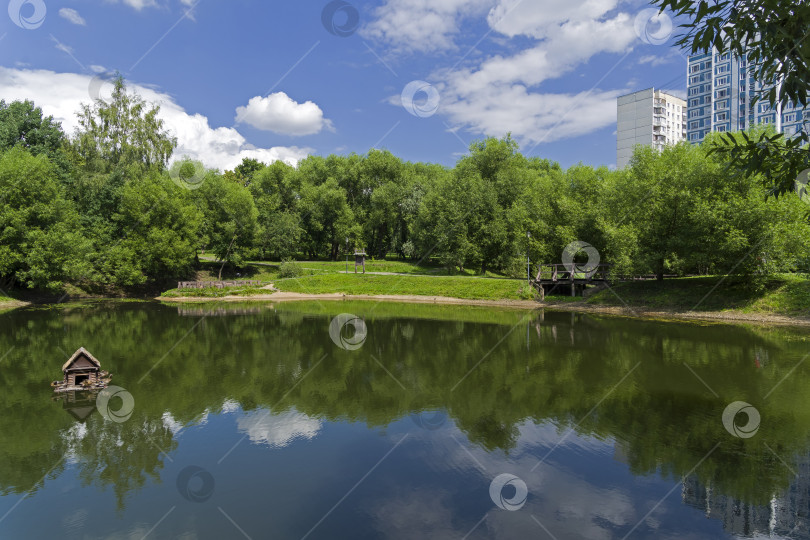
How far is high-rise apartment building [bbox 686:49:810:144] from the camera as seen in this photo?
9388cm

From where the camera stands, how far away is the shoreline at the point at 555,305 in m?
32.1

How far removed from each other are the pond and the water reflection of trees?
9cm

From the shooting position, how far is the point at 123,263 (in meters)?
49.1

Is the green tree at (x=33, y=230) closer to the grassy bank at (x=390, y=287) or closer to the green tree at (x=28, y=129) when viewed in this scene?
the green tree at (x=28, y=129)

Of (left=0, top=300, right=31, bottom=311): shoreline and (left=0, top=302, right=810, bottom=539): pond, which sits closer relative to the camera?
(left=0, top=302, right=810, bottom=539): pond

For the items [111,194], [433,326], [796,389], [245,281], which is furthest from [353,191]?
[796,389]

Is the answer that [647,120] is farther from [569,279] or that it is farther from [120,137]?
[120,137]

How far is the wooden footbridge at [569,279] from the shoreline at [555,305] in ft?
10.0

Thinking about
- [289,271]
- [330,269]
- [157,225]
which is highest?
[157,225]

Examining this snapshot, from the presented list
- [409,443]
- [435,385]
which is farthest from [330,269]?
[409,443]

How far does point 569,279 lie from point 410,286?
17.5m

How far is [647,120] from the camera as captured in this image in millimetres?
110500

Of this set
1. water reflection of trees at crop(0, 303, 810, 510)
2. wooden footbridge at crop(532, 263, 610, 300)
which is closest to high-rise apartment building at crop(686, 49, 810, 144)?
wooden footbridge at crop(532, 263, 610, 300)

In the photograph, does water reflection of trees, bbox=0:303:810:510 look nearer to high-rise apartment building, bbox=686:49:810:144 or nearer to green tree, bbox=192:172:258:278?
green tree, bbox=192:172:258:278
